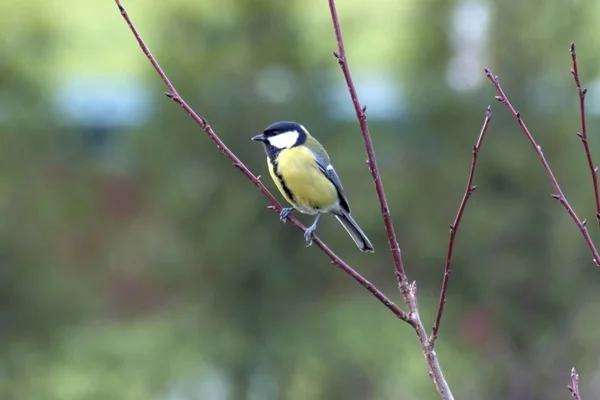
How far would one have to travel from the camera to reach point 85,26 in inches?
361

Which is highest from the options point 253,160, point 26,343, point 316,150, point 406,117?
point 406,117

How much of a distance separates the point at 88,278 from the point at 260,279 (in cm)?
106

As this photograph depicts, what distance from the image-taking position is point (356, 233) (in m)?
2.00

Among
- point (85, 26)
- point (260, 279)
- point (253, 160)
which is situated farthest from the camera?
point (85, 26)

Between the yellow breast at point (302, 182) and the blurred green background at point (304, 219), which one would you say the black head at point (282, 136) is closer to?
the yellow breast at point (302, 182)

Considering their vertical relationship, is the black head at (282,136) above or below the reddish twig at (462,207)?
above

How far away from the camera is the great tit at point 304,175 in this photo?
194cm

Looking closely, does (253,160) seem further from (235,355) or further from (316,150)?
(316,150)

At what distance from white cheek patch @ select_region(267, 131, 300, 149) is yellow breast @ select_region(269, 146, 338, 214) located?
29mm

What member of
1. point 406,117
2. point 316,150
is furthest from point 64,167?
point 316,150

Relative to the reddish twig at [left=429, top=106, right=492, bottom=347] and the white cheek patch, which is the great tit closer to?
the white cheek patch

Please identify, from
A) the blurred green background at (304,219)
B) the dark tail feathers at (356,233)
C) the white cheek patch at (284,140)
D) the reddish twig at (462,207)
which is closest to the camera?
the reddish twig at (462,207)

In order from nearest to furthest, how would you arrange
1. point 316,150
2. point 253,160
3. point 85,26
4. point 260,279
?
point 316,150 < point 253,160 < point 260,279 < point 85,26

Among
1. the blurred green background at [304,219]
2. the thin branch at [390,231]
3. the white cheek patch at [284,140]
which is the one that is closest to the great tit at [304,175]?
the white cheek patch at [284,140]
